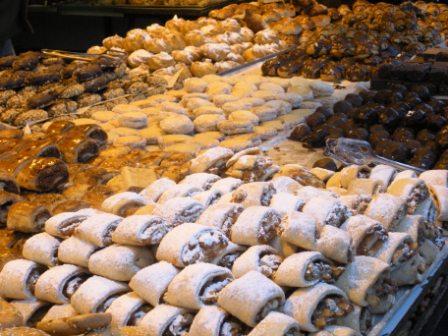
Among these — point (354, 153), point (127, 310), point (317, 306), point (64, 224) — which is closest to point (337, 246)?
point (317, 306)

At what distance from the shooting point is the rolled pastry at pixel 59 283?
2326mm

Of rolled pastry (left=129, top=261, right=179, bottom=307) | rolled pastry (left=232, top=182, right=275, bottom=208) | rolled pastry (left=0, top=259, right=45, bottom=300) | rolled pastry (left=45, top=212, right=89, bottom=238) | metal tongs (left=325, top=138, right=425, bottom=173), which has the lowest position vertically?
metal tongs (left=325, top=138, right=425, bottom=173)

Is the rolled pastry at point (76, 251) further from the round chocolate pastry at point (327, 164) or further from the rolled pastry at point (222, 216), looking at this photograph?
the round chocolate pastry at point (327, 164)

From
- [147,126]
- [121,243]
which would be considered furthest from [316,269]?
[147,126]

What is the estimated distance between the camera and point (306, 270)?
2.17 m

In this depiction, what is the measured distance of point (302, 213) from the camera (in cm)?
239

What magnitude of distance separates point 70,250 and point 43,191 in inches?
34.1

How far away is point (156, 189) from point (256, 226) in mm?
770

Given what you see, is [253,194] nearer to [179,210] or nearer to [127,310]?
[179,210]

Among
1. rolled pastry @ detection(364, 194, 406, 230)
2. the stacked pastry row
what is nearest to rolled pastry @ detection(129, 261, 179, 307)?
the stacked pastry row

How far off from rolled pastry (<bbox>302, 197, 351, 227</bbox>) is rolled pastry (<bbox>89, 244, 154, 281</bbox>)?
68cm

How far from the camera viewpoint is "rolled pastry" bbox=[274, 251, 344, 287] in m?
2.15

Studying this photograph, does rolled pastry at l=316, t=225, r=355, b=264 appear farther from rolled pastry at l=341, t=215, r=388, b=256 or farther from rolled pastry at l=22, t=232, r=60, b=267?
rolled pastry at l=22, t=232, r=60, b=267

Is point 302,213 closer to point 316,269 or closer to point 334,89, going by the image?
point 316,269
